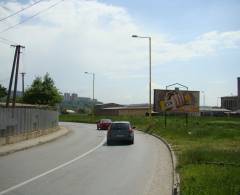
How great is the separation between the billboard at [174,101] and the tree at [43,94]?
104 ft

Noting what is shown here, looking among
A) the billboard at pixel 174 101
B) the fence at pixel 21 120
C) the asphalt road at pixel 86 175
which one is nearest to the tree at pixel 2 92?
the billboard at pixel 174 101

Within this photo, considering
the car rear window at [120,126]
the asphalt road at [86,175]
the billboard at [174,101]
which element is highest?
the billboard at [174,101]

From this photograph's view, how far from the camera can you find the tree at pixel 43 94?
85.8m

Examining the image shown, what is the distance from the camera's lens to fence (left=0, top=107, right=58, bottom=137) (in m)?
28.9

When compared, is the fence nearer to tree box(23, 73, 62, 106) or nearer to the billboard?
the billboard

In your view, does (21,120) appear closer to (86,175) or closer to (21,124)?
(21,124)

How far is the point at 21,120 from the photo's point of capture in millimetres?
32469

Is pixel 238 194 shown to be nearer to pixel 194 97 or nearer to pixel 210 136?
pixel 210 136

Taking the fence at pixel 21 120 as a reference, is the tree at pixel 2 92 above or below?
above

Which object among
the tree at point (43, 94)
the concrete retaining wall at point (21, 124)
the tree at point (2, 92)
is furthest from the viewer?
the tree at point (2, 92)

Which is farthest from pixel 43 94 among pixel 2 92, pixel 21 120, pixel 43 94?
pixel 21 120

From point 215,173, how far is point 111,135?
60.7 feet

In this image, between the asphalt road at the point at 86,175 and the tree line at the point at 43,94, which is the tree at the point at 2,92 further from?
the asphalt road at the point at 86,175

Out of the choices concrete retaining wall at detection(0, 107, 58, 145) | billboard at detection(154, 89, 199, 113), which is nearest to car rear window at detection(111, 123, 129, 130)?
concrete retaining wall at detection(0, 107, 58, 145)
